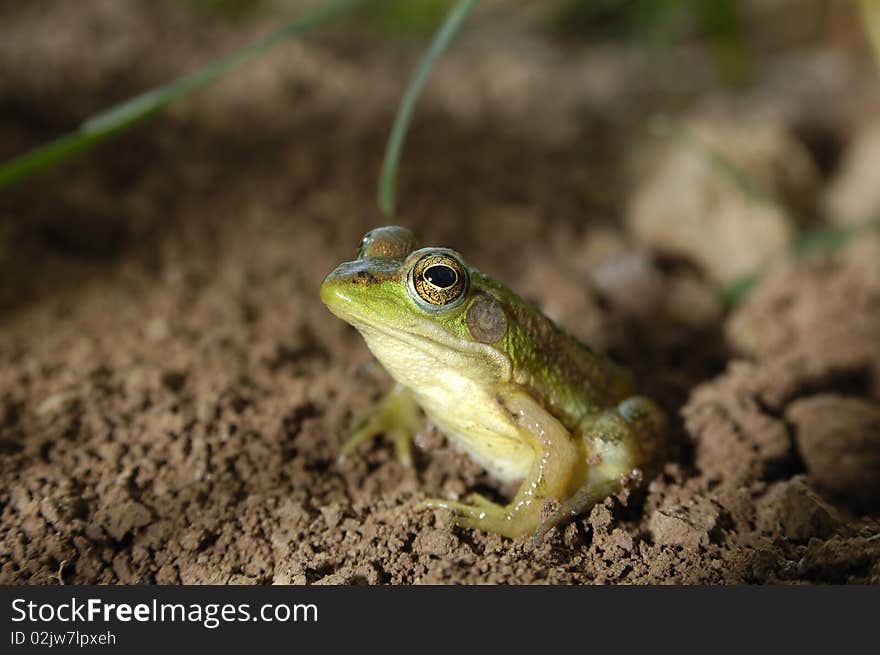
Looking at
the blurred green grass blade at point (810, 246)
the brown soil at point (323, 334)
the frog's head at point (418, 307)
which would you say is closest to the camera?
the brown soil at point (323, 334)

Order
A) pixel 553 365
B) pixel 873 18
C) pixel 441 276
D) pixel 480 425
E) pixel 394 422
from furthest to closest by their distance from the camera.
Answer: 1. pixel 873 18
2. pixel 394 422
3. pixel 553 365
4. pixel 480 425
5. pixel 441 276

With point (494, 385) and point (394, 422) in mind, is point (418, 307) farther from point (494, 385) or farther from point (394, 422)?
point (394, 422)

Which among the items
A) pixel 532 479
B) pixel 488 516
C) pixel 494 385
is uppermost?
pixel 494 385

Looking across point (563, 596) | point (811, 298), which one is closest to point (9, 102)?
point (563, 596)

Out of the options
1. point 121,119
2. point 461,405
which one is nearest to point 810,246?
point 461,405

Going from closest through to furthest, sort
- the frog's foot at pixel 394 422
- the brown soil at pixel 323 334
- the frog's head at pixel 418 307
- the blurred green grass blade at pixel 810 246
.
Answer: the brown soil at pixel 323 334
the frog's head at pixel 418 307
the frog's foot at pixel 394 422
the blurred green grass blade at pixel 810 246

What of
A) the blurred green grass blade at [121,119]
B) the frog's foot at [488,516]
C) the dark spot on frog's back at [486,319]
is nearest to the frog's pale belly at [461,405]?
the dark spot on frog's back at [486,319]

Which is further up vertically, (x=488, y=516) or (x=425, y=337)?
(x=425, y=337)

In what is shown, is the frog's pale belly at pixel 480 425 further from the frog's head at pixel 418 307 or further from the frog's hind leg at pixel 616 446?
the frog's hind leg at pixel 616 446

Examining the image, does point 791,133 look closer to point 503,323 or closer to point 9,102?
point 503,323
